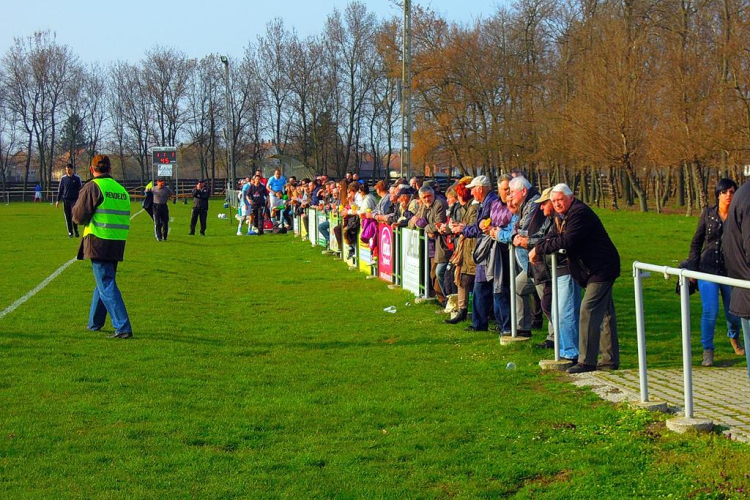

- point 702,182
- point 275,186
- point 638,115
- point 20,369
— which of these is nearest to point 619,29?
point 638,115

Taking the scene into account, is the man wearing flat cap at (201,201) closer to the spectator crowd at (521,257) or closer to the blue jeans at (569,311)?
the spectator crowd at (521,257)

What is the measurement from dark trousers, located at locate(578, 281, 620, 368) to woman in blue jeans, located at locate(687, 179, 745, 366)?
5.02ft

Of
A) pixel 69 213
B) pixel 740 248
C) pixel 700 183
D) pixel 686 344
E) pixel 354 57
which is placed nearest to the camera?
pixel 740 248

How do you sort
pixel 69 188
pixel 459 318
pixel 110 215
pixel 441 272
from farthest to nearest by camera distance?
1. pixel 69 188
2. pixel 441 272
3. pixel 459 318
4. pixel 110 215

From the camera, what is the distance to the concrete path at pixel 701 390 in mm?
6715

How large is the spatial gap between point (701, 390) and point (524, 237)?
2594mm

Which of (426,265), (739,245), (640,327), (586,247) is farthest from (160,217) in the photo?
(739,245)

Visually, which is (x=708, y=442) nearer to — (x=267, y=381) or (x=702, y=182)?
(x=267, y=381)

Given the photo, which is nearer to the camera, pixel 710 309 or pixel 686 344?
pixel 686 344

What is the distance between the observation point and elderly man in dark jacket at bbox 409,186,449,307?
13.3 metres

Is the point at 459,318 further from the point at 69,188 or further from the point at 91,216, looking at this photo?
the point at 69,188

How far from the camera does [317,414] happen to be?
7359 mm

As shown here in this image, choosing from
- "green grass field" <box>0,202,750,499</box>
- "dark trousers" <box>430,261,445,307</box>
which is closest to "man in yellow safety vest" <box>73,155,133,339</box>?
"green grass field" <box>0,202,750,499</box>

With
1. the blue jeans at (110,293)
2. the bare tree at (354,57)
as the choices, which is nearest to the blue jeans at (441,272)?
the blue jeans at (110,293)
